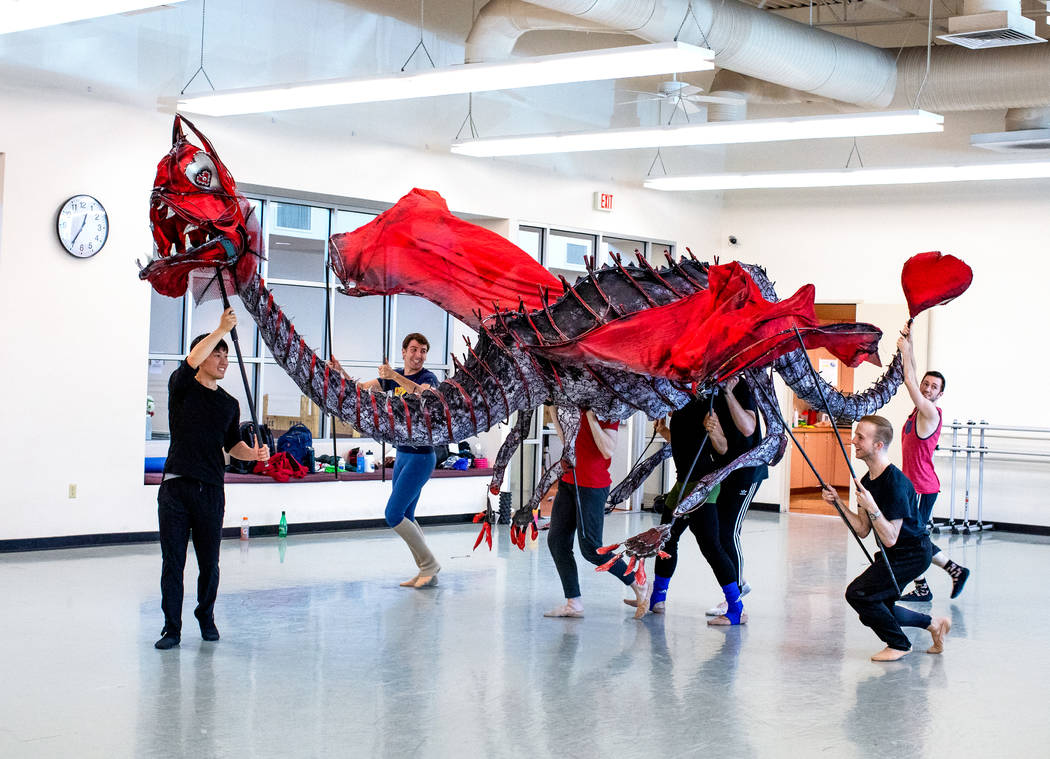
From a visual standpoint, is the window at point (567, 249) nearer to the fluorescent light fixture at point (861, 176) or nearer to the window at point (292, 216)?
the fluorescent light fixture at point (861, 176)

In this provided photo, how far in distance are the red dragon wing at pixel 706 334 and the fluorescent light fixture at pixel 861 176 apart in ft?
18.1

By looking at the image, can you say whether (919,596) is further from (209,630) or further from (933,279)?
(209,630)

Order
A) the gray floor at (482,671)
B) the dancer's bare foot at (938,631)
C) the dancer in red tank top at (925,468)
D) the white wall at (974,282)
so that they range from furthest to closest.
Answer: the white wall at (974,282) < the dancer in red tank top at (925,468) < the dancer's bare foot at (938,631) < the gray floor at (482,671)

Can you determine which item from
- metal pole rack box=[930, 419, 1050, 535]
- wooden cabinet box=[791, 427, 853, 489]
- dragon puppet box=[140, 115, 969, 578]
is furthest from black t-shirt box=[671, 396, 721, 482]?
wooden cabinet box=[791, 427, 853, 489]

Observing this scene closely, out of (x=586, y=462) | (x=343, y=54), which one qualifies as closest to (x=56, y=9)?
(x=586, y=462)

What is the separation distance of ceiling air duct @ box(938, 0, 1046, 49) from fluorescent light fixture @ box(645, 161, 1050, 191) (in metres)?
2.11

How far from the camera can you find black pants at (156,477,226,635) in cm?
556

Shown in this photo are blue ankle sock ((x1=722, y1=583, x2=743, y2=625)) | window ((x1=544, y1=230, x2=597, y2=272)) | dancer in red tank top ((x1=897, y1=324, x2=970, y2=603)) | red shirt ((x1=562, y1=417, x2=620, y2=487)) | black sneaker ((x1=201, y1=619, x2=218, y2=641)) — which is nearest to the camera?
black sneaker ((x1=201, y1=619, x2=218, y2=641))

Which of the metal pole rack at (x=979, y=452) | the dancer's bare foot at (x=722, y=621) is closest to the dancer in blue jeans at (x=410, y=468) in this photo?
the dancer's bare foot at (x=722, y=621)

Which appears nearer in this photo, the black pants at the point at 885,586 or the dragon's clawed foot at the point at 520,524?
the dragon's clawed foot at the point at 520,524

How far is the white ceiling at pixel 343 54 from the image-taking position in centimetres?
847

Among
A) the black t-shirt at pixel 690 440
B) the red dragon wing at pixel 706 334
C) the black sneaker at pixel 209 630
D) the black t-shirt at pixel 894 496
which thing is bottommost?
the black sneaker at pixel 209 630

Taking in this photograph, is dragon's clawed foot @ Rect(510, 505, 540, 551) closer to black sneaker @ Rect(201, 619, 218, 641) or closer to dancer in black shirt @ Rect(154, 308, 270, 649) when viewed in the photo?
dancer in black shirt @ Rect(154, 308, 270, 649)

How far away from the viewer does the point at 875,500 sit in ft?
18.9
